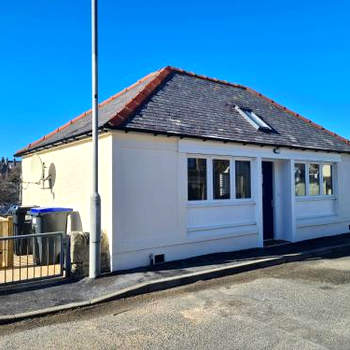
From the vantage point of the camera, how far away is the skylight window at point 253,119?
36.3 ft

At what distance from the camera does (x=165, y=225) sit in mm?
8352

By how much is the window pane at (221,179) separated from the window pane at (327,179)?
4826 mm

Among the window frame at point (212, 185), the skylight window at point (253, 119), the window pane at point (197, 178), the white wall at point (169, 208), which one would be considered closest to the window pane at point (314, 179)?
the white wall at point (169, 208)

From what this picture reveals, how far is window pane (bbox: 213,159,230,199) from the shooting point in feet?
31.3

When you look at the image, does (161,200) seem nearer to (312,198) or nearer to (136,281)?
(136,281)

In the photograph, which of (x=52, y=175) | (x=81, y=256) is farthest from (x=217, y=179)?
(x=52, y=175)

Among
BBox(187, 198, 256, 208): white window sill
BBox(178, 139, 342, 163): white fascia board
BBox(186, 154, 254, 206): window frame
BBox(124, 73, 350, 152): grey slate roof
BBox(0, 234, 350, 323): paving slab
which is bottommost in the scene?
BBox(0, 234, 350, 323): paving slab

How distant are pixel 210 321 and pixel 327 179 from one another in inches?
382

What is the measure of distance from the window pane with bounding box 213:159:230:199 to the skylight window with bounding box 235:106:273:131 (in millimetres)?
2057

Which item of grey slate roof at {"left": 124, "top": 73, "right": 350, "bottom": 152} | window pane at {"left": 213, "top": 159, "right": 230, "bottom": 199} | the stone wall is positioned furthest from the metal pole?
window pane at {"left": 213, "top": 159, "right": 230, "bottom": 199}

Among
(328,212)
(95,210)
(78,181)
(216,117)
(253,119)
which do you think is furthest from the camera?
(328,212)

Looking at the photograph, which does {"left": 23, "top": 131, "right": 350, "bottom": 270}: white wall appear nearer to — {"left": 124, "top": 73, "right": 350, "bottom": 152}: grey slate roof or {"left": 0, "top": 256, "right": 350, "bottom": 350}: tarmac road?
{"left": 124, "top": 73, "right": 350, "bottom": 152}: grey slate roof

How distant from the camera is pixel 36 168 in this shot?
1130cm

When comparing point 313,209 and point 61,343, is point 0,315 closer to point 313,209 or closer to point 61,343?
point 61,343
